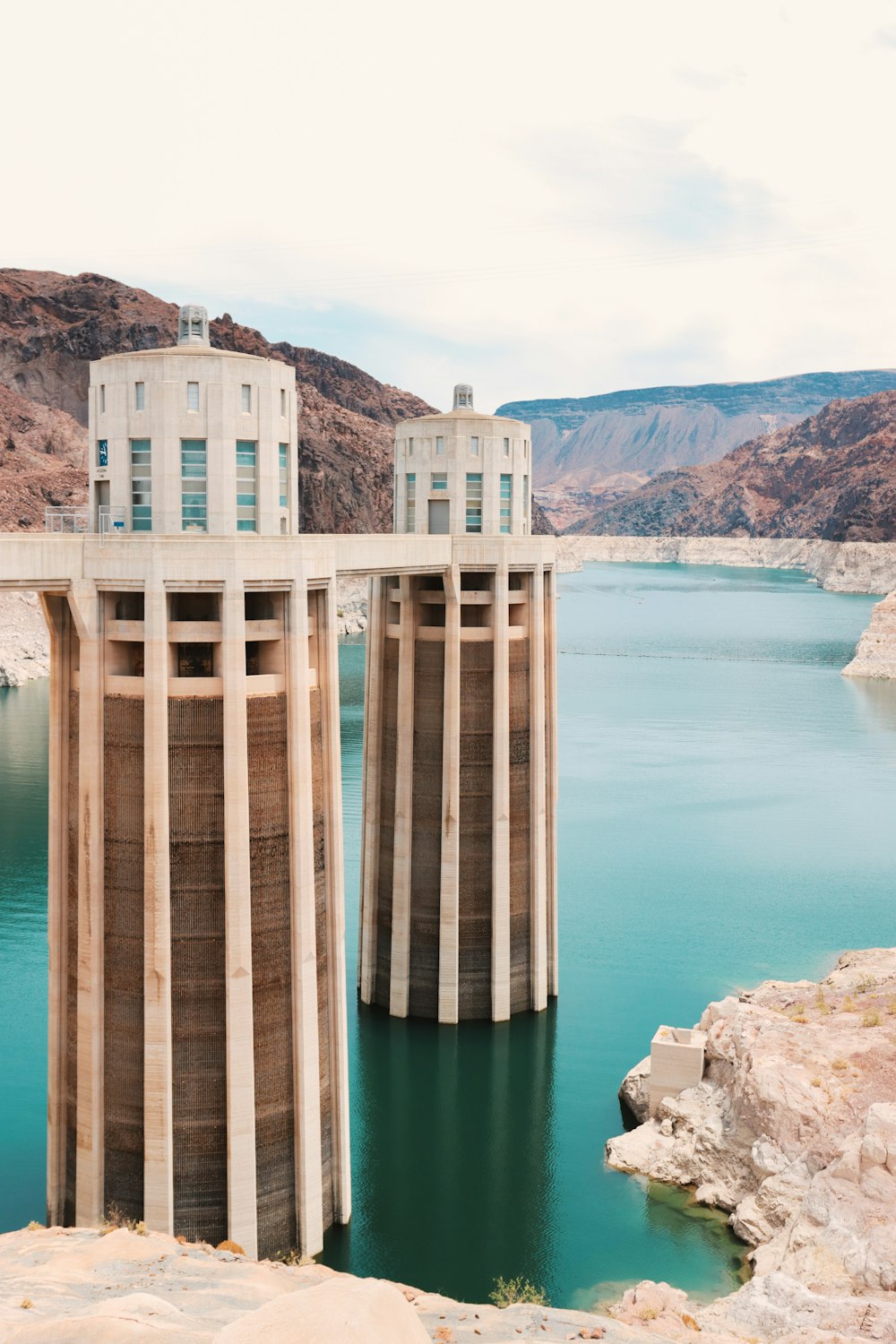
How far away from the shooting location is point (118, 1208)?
1988 centimetres

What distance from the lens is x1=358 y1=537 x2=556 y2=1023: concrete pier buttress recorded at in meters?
30.1

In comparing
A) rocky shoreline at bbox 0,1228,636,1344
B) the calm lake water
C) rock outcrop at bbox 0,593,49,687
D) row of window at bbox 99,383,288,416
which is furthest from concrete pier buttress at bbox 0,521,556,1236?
rock outcrop at bbox 0,593,49,687

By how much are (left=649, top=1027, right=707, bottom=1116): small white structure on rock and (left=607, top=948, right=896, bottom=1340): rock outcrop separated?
0.24 meters

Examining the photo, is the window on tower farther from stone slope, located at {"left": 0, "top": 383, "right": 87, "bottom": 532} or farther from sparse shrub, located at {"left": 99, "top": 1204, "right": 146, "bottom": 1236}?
stone slope, located at {"left": 0, "top": 383, "right": 87, "bottom": 532}

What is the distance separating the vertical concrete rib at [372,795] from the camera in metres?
31.3

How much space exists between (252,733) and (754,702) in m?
76.8

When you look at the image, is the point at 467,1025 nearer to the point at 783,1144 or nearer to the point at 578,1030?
the point at 578,1030

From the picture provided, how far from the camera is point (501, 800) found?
99.5ft

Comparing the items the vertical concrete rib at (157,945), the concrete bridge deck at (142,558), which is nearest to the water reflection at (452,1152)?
the vertical concrete rib at (157,945)

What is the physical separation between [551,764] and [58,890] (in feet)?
45.9

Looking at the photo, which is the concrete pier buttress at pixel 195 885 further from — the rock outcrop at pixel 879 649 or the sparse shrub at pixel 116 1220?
the rock outcrop at pixel 879 649

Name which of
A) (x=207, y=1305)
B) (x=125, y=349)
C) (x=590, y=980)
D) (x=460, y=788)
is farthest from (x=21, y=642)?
(x=125, y=349)

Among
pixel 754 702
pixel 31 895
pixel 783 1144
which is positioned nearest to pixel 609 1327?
pixel 783 1144

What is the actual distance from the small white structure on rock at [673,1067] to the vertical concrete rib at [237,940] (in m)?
8.40
